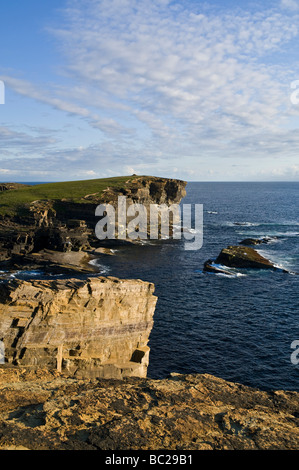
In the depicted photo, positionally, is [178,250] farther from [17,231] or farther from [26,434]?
[26,434]

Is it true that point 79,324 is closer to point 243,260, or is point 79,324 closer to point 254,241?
point 243,260

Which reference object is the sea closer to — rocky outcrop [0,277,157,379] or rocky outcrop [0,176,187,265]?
rocky outcrop [0,277,157,379]

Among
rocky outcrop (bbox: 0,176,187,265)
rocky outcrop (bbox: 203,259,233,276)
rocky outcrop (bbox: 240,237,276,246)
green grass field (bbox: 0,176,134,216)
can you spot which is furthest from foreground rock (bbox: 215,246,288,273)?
green grass field (bbox: 0,176,134,216)

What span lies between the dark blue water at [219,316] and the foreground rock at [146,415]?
72.4 ft

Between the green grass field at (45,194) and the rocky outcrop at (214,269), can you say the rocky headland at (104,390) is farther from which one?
the green grass field at (45,194)

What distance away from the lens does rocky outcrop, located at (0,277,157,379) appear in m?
24.5

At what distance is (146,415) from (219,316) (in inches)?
1613

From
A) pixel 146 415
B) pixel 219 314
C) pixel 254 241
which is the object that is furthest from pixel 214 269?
pixel 146 415

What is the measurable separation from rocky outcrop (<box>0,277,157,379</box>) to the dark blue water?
1100cm

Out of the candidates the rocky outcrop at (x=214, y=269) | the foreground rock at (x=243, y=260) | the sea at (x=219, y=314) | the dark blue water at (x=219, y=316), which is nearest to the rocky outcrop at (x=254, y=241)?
the sea at (x=219, y=314)

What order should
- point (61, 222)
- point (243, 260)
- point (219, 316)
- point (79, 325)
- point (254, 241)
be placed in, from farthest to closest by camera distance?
point (61, 222) < point (254, 241) < point (243, 260) < point (219, 316) < point (79, 325)

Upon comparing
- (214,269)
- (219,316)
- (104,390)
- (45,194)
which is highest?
→ (45,194)

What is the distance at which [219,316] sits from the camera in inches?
2072
